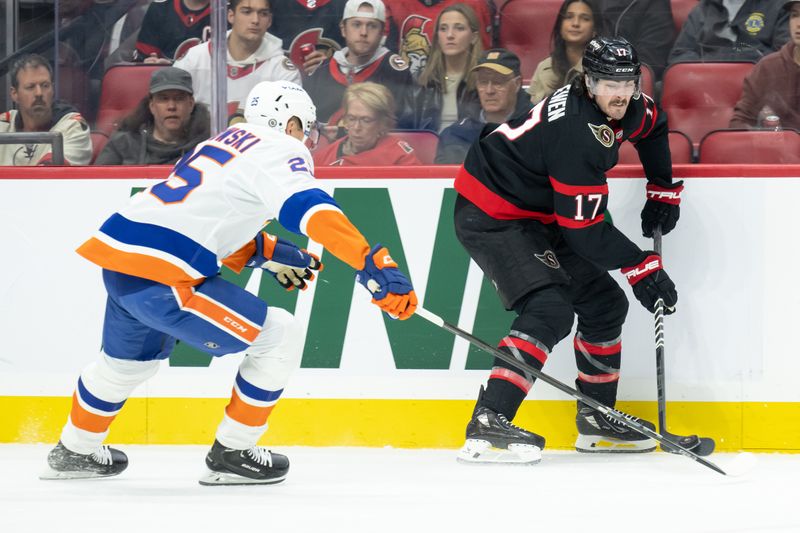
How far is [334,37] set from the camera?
3.96 meters

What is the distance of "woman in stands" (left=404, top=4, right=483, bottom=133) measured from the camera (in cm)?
396

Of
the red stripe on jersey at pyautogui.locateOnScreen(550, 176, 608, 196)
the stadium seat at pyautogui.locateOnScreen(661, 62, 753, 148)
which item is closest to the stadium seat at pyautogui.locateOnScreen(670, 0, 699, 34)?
the stadium seat at pyautogui.locateOnScreen(661, 62, 753, 148)

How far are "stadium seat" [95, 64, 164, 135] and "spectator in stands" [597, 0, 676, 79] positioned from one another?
5.14 feet

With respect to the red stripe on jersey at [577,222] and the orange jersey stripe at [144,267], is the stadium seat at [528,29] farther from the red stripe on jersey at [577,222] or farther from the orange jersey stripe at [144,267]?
the orange jersey stripe at [144,267]

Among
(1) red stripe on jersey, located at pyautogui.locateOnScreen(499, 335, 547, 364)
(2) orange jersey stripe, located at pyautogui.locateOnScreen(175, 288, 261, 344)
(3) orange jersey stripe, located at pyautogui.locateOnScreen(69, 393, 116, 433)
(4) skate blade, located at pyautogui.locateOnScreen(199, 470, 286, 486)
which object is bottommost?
(4) skate blade, located at pyautogui.locateOnScreen(199, 470, 286, 486)

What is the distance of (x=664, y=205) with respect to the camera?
3.70m

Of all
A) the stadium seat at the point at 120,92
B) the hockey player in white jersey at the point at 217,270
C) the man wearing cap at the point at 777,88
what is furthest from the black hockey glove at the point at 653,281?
the stadium seat at the point at 120,92

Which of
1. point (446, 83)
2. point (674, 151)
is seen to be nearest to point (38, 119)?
point (446, 83)

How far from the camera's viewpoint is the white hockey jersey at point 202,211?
10.1ft

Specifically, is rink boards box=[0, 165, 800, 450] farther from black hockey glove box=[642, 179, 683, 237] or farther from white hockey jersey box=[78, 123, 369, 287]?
white hockey jersey box=[78, 123, 369, 287]

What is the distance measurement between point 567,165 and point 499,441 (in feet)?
2.82

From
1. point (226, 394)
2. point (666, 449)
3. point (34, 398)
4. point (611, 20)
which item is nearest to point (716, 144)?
point (611, 20)

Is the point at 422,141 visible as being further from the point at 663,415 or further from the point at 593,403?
the point at 663,415

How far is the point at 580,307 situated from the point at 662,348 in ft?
0.98
